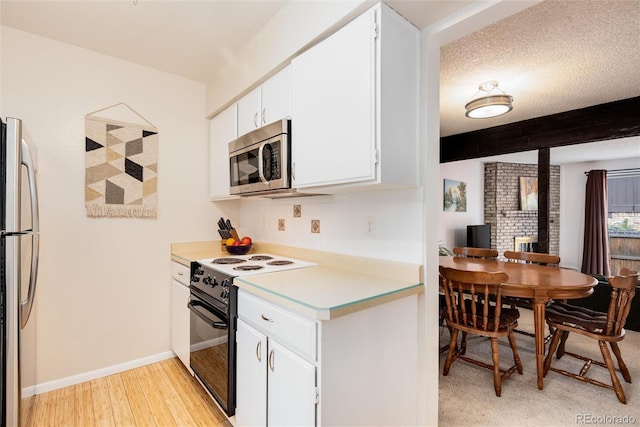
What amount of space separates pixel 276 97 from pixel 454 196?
4.50 meters

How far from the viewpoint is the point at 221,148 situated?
2635 mm

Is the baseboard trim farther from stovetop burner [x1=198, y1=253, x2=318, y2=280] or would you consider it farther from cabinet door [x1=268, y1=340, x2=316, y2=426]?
cabinet door [x1=268, y1=340, x2=316, y2=426]

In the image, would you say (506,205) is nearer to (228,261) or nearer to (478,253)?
(478,253)

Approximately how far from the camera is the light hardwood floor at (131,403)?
1839mm

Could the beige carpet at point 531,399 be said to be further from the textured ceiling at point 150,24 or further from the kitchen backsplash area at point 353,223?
the textured ceiling at point 150,24

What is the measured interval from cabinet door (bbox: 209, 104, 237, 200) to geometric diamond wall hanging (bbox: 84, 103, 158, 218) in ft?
1.48

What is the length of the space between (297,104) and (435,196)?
882mm

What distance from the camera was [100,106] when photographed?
2.35m

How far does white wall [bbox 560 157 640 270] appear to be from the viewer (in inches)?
201

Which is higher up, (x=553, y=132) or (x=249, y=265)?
(x=553, y=132)

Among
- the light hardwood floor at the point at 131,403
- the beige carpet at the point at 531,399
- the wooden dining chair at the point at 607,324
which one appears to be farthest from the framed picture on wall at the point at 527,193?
the light hardwood floor at the point at 131,403

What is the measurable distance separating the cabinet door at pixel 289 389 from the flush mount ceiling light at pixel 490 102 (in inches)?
103

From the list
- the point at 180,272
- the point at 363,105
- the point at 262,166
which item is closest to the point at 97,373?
the point at 180,272

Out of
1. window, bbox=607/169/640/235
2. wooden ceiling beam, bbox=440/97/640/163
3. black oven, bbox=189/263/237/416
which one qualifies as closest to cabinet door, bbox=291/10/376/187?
black oven, bbox=189/263/237/416
